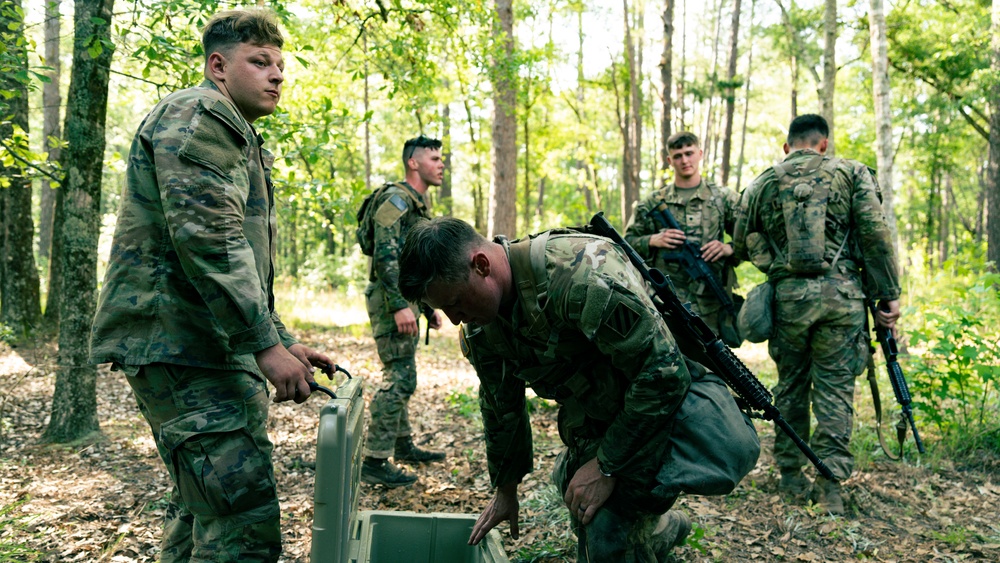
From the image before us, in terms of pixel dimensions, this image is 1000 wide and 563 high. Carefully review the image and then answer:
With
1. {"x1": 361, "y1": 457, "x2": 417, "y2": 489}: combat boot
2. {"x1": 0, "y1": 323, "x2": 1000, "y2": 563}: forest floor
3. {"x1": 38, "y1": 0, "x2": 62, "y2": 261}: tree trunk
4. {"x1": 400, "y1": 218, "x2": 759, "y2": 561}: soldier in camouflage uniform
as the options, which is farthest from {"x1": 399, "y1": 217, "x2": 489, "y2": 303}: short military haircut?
{"x1": 38, "y1": 0, "x2": 62, "y2": 261}: tree trunk

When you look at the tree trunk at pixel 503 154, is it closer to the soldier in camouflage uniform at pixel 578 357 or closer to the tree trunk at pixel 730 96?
the soldier in camouflage uniform at pixel 578 357

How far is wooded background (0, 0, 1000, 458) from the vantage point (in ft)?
15.7

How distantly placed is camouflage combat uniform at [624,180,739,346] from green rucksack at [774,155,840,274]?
2.86 feet

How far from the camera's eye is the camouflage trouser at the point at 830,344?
4141 millimetres

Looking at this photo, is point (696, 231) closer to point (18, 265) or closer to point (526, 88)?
point (526, 88)

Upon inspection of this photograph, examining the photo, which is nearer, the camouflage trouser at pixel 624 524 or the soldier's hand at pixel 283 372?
the soldier's hand at pixel 283 372

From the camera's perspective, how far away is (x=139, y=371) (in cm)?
213

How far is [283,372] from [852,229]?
148 inches

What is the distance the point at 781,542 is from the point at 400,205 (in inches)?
125

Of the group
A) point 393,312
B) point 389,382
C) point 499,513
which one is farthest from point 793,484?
point 393,312

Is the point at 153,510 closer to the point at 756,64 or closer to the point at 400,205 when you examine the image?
the point at 400,205

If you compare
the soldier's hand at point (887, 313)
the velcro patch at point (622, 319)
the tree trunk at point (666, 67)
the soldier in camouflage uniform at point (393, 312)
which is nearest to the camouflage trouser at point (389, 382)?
the soldier in camouflage uniform at point (393, 312)

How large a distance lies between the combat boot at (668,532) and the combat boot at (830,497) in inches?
60.2

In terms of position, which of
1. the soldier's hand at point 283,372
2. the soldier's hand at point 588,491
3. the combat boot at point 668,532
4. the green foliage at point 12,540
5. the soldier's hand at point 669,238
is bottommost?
the green foliage at point 12,540
